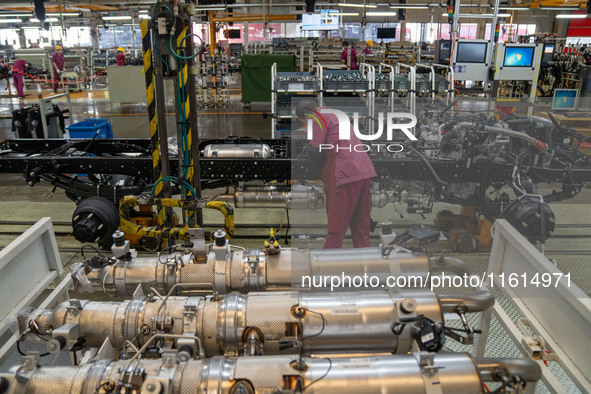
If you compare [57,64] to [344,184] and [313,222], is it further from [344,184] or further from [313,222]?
[344,184]

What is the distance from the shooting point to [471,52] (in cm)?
830

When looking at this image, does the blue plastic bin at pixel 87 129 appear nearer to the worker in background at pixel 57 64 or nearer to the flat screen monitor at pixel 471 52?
the flat screen monitor at pixel 471 52

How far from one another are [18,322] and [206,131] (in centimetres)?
818

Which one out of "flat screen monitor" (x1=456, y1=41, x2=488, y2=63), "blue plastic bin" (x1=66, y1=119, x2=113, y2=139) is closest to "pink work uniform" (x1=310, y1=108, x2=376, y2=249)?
"blue plastic bin" (x1=66, y1=119, x2=113, y2=139)

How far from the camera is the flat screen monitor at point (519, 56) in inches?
339

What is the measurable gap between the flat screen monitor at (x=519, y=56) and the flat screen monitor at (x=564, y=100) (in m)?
0.91

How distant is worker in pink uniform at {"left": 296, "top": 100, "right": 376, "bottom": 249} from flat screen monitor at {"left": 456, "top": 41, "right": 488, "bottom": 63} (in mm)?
5588

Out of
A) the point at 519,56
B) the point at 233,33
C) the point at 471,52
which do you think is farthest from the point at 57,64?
the point at 519,56

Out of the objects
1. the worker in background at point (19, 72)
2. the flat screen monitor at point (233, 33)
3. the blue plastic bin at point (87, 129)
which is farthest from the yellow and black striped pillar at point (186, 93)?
the flat screen monitor at point (233, 33)

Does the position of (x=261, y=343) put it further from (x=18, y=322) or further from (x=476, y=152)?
(x=476, y=152)

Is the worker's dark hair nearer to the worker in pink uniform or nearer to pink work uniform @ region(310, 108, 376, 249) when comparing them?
the worker in pink uniform

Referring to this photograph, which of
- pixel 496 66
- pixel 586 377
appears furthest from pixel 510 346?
pixel 496 66

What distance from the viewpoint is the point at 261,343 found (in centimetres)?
179

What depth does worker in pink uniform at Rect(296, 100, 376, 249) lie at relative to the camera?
11.7 feet
